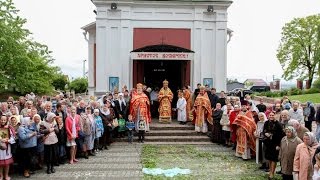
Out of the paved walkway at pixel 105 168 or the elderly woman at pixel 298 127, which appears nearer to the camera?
the elderly woman at pixel 298 127

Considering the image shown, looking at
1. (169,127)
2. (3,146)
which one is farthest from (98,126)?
(3,146)

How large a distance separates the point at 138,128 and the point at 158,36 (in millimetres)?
5620

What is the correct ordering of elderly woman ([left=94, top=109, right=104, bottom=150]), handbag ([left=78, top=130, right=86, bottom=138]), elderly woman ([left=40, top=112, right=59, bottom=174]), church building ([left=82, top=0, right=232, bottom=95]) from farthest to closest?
1. church building ([left=82, top=0, right=232, bottom=95])
2. elderly woman ([left=94, top=109, right=104, bottom=150])
3. handbag ([left=78, top=130, right=86, bottom=138])
4. elderly woman ([left=40, top=112, right=59, bottom=174])

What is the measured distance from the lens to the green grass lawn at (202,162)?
38.9 feet

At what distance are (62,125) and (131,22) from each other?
9.13 meters

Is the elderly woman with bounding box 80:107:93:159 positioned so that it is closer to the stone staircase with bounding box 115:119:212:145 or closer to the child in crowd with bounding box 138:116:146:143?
the child in crowd with bounding box 138:116:146:143

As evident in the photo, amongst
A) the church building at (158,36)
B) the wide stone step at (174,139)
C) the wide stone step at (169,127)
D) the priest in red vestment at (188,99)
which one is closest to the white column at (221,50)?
the church building at (158,36)

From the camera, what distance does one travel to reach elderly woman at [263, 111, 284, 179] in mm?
11492

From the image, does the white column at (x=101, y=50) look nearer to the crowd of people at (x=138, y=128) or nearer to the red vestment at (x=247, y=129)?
the crowd of people at (x=138, y=128)

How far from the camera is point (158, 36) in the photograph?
826 inches

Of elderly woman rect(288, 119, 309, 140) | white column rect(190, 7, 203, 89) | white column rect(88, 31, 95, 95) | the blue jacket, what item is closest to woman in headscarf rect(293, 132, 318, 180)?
elderly woman rect(288, 119, 309, 140)

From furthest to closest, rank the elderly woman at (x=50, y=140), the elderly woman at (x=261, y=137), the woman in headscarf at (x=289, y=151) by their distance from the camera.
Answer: the elderly woman at (x=261, y=137), the elderly woman at (x=50, y=140), the woman in headscarf at (x=289, y=151)

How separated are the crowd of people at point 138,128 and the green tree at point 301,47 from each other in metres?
39.2

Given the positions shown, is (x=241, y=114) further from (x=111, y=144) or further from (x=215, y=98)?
(x=111, y=144)
